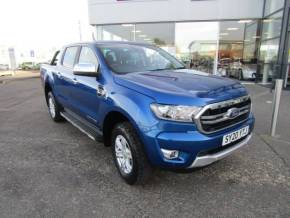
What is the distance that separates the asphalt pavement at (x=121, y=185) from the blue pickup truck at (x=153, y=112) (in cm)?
34

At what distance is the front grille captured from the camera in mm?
2373

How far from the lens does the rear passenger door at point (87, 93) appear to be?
3270mm

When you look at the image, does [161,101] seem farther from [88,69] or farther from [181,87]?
[88,69]

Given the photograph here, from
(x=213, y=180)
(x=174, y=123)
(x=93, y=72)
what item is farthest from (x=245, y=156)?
(x=93, y=72)

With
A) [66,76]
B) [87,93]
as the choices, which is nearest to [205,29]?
[66,76]

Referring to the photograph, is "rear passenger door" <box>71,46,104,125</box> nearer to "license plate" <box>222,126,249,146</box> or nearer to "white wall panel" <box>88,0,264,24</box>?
"license plate" <box>222,126,249,146</box>

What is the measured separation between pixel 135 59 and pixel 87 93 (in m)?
0.88

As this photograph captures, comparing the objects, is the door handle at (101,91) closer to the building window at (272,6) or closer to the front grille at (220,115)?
the front grille at (220,115)

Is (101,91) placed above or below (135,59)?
below

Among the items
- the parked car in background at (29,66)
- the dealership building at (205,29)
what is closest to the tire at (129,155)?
the dealership building at (205,29)

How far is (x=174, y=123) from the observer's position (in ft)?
7.65

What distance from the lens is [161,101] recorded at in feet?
7.76

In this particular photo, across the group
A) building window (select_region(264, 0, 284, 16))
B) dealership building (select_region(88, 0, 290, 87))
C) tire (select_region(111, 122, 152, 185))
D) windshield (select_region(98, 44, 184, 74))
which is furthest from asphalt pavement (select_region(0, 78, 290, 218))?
dealership building (select_region(88, 0, 290, 87))

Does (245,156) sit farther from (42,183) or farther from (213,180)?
(42,183)
